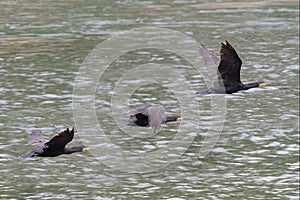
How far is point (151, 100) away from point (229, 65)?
37.3ft

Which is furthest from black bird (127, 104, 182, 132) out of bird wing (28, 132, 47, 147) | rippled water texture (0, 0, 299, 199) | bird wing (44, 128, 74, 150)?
bird wing (28, 132, 47, 147)

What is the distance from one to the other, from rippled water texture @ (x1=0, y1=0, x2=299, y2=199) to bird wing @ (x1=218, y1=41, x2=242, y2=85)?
2.11 m

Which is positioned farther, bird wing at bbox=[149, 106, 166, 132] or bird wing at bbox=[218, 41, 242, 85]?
bird wing at bbox=[218, 41, 242, 85]

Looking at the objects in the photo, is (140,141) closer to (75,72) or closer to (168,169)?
(168,169)

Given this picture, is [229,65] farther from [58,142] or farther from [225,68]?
[58,142]

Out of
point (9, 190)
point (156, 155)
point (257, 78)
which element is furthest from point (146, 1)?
point (9, 190)

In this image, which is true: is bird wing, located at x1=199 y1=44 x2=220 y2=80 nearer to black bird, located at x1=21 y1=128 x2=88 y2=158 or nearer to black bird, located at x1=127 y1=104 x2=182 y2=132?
black bird, located at x1=127 y1=104 x2=182 y2=132

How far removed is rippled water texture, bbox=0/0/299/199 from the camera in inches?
851

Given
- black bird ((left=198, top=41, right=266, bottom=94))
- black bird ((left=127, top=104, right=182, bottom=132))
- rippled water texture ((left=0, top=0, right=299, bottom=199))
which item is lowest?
rippled water texture ((left=0, top=0, right=299, bottom=199))

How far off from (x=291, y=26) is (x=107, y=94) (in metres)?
10.3

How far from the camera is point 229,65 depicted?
16.6 metres

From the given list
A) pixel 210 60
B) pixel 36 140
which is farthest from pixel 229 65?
pixel 36 140

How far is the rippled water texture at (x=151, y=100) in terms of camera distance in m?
21.6

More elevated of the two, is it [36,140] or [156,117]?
[156,117]
